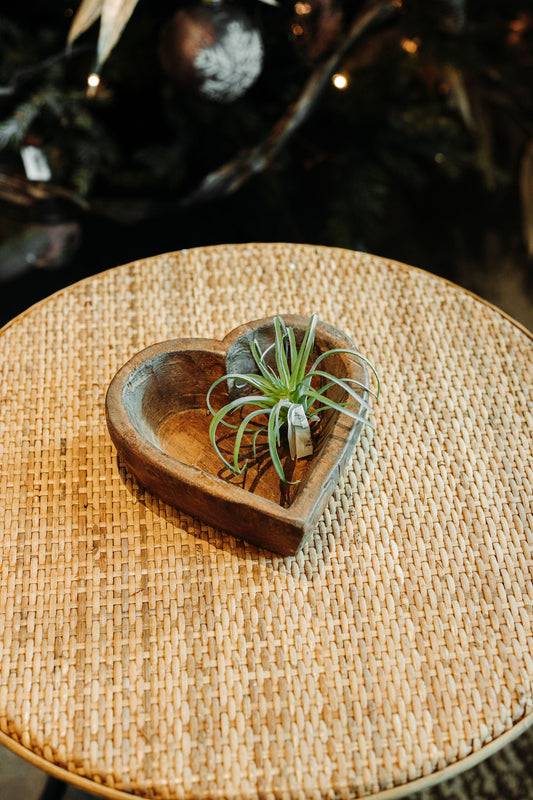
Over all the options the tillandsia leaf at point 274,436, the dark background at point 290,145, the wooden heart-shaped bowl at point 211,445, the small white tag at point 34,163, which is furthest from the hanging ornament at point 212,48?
the tillandsia leaf at point 274,436

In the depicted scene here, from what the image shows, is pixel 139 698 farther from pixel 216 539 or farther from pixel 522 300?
pixel 522 300

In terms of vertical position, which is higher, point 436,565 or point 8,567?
point 436,565

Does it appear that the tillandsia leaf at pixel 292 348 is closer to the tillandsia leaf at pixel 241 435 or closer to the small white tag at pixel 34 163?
the tillandsia leaf at pixel 241 435

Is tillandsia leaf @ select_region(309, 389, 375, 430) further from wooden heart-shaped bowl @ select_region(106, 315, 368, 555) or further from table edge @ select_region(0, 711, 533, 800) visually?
table edge @ select_region(0, 711, 533, 800)

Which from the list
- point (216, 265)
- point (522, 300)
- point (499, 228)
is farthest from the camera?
point (499, 228)

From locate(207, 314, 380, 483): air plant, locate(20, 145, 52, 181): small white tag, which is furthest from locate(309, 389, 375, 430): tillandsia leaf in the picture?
locate(20, 145, 52, 181): small white tag

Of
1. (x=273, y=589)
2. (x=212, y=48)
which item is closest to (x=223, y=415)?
(x=273, y=589)

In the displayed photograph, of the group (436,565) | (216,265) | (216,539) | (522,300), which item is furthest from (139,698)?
(522,300)
